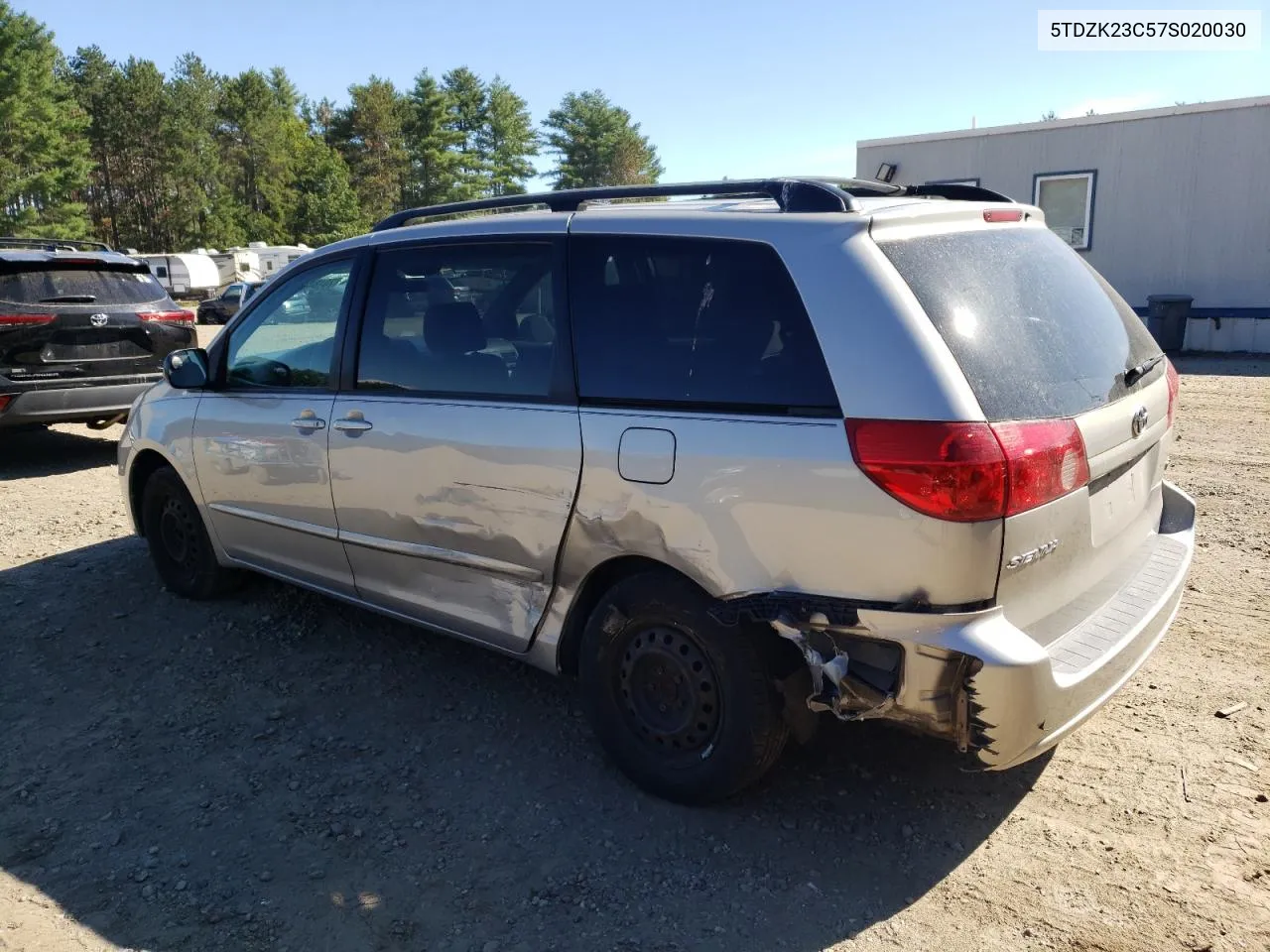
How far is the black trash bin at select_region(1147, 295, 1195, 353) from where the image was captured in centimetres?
1554

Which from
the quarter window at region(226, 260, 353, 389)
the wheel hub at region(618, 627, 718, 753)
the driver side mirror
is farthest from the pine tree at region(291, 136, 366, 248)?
the wheel hub at region(618, 627, 718, 753)

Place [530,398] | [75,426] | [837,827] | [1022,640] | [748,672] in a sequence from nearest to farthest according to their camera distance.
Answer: [1022,640] → [748,672] → [837,827] → [530,398] → [75,426]

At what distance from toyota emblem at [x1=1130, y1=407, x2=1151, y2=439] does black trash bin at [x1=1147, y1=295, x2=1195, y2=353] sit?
14.2m

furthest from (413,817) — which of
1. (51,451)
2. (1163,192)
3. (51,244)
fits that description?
(1163,192)

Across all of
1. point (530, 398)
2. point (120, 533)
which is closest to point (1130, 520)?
point (530, 398)

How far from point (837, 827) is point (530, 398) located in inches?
67.3

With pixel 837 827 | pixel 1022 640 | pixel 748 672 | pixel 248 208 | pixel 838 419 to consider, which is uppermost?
pixel 248 208

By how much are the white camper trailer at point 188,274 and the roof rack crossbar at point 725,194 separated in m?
42.2

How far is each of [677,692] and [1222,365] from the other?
1459 centimetres

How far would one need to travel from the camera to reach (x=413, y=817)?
3162mm

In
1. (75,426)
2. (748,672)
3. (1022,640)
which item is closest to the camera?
(1022,640)

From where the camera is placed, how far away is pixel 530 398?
3.31 metres

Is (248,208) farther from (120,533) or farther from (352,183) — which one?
(120,533)

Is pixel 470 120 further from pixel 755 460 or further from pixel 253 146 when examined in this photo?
pixel 755 460
